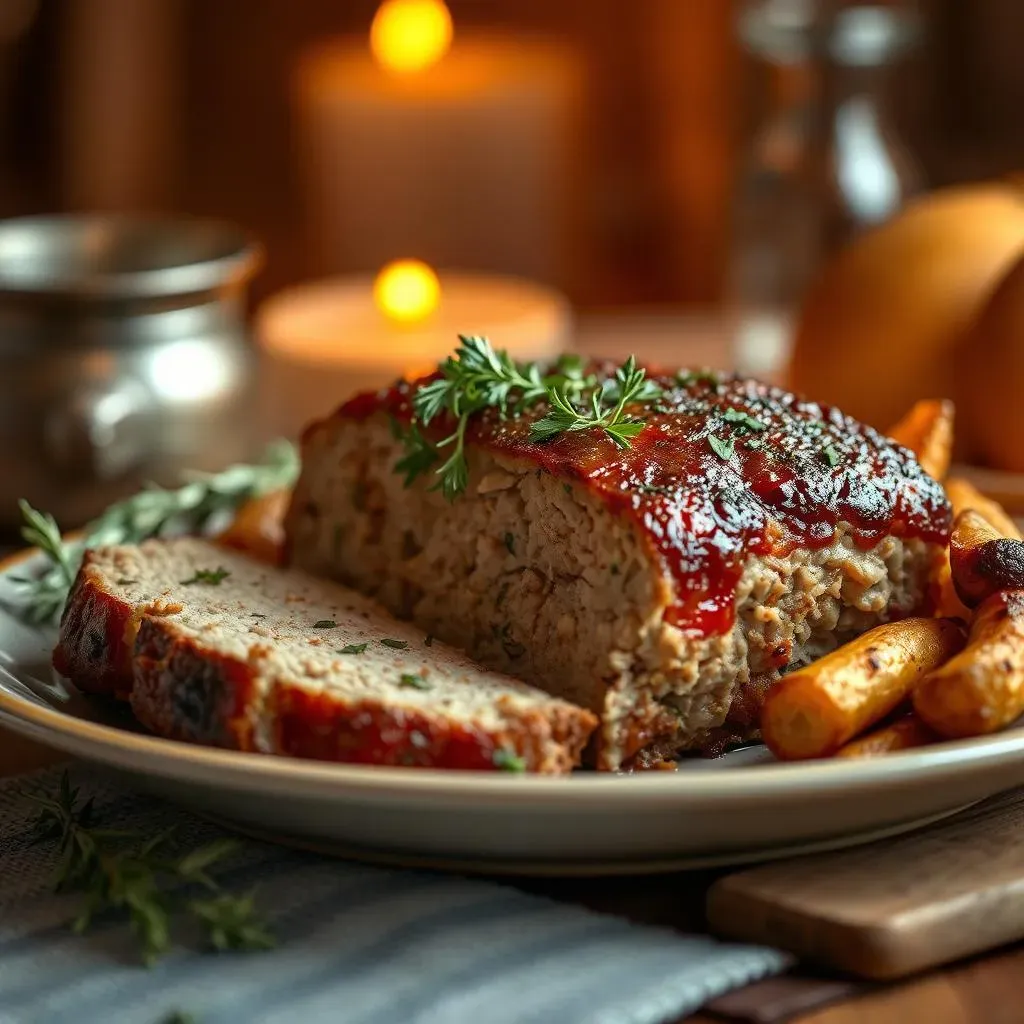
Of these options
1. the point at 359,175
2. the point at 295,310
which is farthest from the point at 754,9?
the point at 295,310

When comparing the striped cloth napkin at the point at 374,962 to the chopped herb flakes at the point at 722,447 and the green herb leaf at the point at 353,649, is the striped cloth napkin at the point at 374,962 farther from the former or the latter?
the chopped herb flakes at the point at 722,447

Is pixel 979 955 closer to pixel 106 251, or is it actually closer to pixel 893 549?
pixel 893 549

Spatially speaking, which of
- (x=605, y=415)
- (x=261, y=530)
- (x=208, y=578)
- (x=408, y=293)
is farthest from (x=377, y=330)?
(x=605, y=415)

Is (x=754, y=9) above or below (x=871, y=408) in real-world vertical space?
above

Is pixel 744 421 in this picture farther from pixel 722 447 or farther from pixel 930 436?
pixel 930 436

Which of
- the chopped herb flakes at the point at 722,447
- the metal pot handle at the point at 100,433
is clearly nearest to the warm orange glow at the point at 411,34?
the metal pot handle at the point at 100,433

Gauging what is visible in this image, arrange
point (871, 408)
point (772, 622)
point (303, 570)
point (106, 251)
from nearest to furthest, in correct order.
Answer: point (772, 622) → point (303, 570) → point (871, 408) → point (106, 251)
